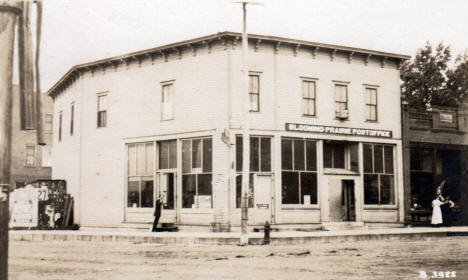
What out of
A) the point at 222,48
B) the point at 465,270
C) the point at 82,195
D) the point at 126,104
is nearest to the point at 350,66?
the point at 222,48

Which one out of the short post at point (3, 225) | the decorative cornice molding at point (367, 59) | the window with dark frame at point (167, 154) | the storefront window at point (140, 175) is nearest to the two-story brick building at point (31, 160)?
the storefront window at point (140, 175)

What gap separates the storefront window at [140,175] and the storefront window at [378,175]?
937cm

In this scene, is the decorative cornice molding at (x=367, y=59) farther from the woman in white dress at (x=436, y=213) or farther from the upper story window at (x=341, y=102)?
the woman in white dress at (x=436, y=213)

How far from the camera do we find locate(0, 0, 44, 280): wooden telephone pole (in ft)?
14.8

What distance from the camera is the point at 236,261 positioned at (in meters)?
12.5

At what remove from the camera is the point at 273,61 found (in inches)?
910

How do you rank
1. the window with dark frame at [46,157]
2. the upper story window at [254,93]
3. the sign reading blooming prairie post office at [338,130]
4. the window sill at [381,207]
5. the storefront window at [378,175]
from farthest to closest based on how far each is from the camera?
1. the window with dark frame at [46,157]
2. the storefront window at [378,175]
3. the window sill at [381,207]
4. the sign reading blooming prairie post office at [338,130]
5. the upper story window at [254,93]

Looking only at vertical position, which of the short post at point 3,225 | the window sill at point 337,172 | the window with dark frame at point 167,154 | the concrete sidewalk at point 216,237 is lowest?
the concrete sidewalk at point 216,237

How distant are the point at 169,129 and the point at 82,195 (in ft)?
19.9

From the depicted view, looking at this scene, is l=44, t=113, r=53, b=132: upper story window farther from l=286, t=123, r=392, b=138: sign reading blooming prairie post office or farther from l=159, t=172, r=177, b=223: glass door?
l=286, t=123, r=392, b=138: sign reading blooming prairie post office

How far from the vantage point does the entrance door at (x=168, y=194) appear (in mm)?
23422

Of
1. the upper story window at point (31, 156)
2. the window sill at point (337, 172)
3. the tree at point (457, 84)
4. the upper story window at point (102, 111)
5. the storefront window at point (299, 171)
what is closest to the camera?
the storefront window at point (299, 171)

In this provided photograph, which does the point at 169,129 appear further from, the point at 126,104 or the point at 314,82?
the point at 314,82

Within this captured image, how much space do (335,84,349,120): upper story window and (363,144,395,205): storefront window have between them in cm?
182
